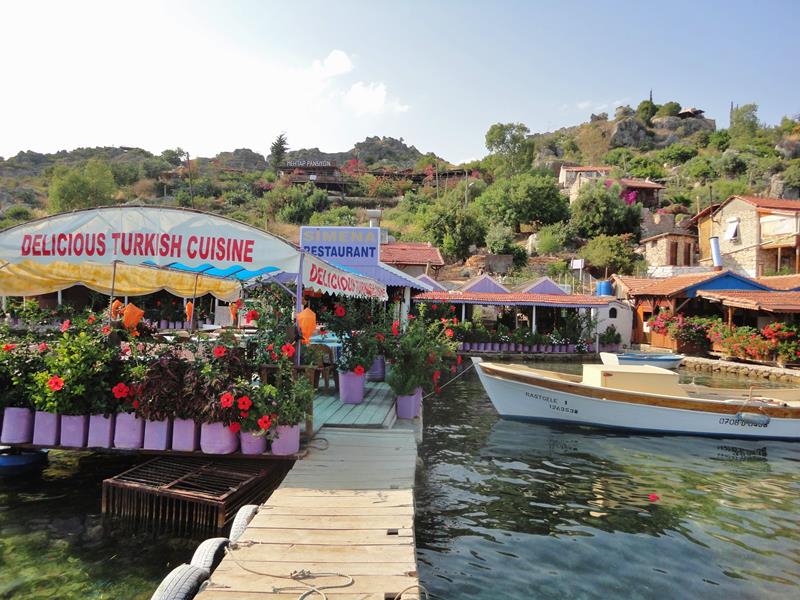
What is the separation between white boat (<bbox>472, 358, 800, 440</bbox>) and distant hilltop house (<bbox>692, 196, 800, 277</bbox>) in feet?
78.8

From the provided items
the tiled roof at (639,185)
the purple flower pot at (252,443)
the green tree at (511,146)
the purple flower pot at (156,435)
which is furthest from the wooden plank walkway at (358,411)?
the green tree at (511,146)

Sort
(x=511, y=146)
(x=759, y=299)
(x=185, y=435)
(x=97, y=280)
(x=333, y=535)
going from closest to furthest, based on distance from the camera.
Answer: (x=333, y=535) → (x=185, y=435) → (x=97, y=280) → (x=759, y=299) → (x=511, y=146)

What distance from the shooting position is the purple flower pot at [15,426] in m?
6.11

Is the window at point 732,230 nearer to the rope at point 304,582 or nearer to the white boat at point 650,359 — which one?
the white boat at point 650,359

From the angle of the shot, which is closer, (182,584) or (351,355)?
(182,584)

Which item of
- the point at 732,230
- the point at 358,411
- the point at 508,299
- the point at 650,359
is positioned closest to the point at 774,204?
the point at 732,230

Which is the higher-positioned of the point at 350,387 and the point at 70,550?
the point at 350,387

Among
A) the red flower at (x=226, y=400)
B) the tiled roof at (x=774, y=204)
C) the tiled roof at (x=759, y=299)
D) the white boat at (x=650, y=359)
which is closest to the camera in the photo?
the red flower at (x=226, y=400)

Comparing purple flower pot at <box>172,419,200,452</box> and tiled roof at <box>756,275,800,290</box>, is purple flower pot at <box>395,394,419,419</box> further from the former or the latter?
tiled roof at <box>756,275,800,290</box>

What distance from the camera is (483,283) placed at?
27234mm

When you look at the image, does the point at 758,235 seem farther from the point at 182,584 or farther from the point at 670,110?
the point at 670,110

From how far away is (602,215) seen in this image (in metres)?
41.8

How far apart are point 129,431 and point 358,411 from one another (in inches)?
129

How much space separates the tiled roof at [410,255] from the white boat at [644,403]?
64.5 feet
